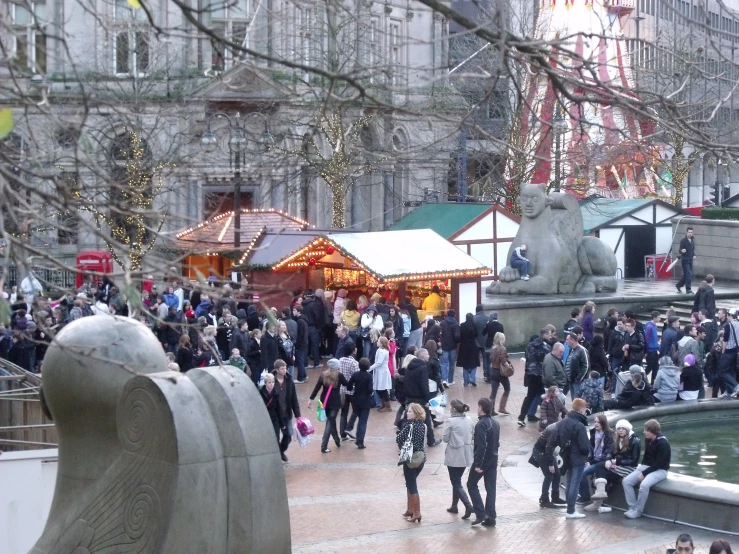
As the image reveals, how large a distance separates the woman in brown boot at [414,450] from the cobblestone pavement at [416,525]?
194mm

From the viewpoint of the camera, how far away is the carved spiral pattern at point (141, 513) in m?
7.66

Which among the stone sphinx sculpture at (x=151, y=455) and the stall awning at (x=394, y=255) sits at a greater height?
the stall awning at (x=394, y=255)

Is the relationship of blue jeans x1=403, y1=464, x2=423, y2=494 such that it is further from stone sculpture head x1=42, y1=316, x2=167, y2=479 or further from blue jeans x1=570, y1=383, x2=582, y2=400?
stone sculpture head x1=42, y1=316, x2=167, y2=479

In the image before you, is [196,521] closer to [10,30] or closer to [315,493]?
[10,30]

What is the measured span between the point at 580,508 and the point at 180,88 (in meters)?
24.6

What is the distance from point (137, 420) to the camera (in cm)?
783

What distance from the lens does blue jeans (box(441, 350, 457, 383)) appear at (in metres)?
22.9

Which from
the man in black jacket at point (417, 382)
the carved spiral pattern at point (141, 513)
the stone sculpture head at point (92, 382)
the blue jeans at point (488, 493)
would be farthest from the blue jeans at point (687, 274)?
the carved spiral pattern at point (141, 513)

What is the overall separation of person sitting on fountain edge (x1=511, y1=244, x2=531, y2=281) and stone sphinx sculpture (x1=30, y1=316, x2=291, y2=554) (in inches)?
823

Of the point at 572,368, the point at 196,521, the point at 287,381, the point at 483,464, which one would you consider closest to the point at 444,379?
the point at 572,368

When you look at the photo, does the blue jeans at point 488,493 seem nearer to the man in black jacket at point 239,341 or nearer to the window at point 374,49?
the window at point 374,49

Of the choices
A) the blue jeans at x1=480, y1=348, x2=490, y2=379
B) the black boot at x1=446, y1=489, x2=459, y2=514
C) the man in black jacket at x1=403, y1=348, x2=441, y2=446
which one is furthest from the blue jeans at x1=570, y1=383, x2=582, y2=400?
the black boot at x1=446, y1=489, x2=459, y2=514

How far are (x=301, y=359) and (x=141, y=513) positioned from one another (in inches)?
607

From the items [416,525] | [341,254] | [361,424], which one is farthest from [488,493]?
[341,254]
